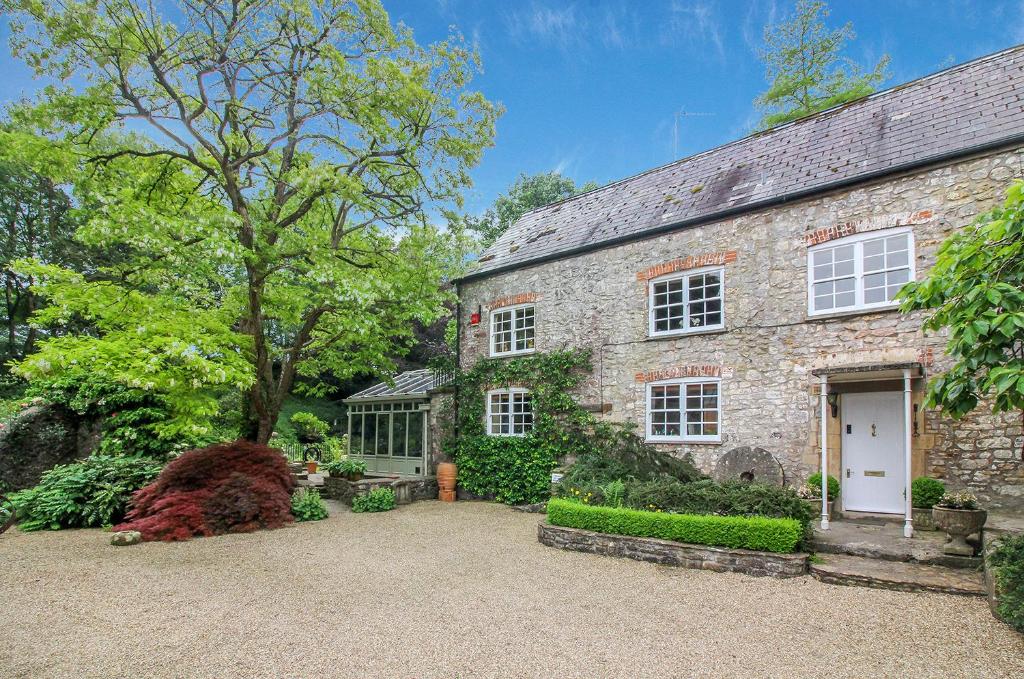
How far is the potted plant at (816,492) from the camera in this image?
346 inches

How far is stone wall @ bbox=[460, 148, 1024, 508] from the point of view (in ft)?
28.2

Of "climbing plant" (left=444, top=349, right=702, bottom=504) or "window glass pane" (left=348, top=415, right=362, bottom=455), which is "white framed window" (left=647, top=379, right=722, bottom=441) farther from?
"window glass pane" (left=348, top=415, right=362, bottom=455)

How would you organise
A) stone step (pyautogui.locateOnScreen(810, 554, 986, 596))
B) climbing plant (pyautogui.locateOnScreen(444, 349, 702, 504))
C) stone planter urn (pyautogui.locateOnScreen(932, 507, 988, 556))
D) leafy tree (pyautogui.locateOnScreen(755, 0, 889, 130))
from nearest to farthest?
stone step (pyautogui.locateOnScreen(810, 554, 986, 596)), stone planter urn (pyautogui.locateOnScreen(932, 507, 988, 556)), climbing plant (pyautogui.locateOnScreen(444, 349, 702, 504)), leafy tree (pyautogui.locateOnScreen(755, 0, 889, 130))

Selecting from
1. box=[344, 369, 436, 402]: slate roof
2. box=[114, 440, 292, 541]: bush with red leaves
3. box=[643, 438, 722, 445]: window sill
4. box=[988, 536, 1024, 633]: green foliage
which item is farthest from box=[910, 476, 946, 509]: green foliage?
box=[344, 369, 436, 402]: slate roof

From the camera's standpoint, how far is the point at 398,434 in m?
18.2

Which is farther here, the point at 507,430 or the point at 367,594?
the point at 507,430

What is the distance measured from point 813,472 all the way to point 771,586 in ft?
12.2

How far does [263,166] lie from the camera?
1256cm

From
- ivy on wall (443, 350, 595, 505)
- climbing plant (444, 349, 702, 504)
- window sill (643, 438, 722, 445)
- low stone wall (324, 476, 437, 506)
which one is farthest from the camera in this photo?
low stone wall (324, 476, 437, 506)

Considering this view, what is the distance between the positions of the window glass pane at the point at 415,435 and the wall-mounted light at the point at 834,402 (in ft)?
37.4

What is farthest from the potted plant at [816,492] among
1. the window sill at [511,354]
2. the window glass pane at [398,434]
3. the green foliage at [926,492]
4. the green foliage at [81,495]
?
the window glass pane at [398,434]

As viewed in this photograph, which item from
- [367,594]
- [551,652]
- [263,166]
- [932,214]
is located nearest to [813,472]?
[932,214]

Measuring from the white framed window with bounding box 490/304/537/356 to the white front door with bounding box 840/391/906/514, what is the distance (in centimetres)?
729

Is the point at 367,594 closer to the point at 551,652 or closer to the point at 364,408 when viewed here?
the point at 551,652
